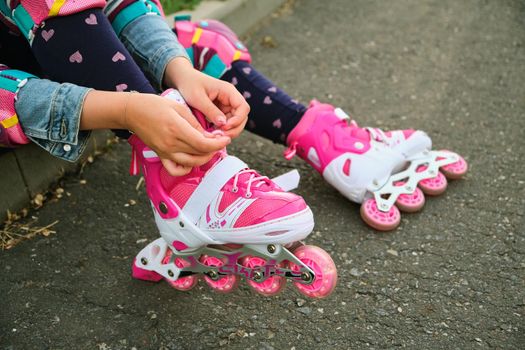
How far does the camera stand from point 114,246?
1.49 meters

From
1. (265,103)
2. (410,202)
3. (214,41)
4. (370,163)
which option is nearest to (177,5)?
(214,41)

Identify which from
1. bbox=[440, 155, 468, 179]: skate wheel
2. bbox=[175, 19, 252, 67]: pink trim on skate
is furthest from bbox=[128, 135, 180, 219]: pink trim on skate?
bbox=[440, 155, 468, 179]: skate wheel

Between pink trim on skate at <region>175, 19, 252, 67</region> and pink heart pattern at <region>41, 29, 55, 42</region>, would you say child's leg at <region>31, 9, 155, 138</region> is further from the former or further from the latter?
pink trim on skate at <region>175, 19, 252, 67</region>

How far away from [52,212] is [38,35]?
0.58 metres

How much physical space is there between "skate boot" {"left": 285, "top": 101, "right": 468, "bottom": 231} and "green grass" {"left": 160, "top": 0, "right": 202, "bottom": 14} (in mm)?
954

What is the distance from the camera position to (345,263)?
144cm

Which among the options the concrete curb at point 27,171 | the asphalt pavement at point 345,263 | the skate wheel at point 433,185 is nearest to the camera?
the asphalt pavement at point 345,263

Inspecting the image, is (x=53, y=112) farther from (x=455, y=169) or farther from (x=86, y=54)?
(x=455, y=169)

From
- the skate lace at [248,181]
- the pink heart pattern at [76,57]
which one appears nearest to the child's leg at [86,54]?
the pink heart pattern at [76,57]

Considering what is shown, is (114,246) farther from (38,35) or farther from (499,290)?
(499,290)

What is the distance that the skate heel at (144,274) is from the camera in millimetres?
1352

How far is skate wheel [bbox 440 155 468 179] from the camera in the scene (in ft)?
5.45

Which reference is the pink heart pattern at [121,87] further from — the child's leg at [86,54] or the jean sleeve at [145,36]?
the jean sleeve at [145,36]

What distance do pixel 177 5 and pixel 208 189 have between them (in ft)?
4.47
